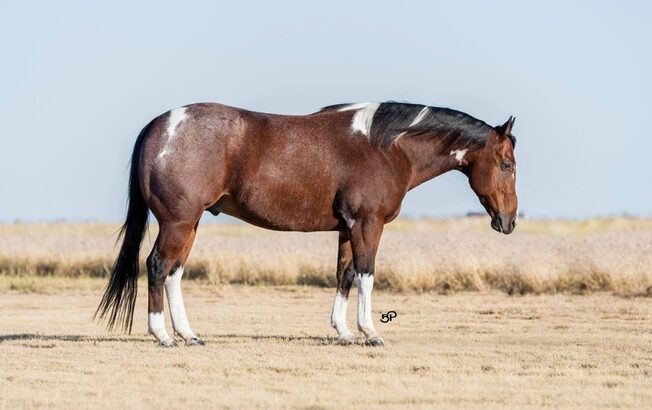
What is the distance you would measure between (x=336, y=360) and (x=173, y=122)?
113 inches

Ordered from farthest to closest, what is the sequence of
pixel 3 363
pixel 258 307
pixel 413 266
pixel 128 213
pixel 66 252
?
1. pixel 66 252
2. pixel 413 266
3. pixel 258 307
4. pixel 128 213
5. pixel 3 363

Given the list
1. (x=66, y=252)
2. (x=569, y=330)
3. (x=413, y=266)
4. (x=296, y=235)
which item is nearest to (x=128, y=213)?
(x=569, y=330)

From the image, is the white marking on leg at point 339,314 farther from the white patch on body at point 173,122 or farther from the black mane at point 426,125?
the white patch on body at point 173,122

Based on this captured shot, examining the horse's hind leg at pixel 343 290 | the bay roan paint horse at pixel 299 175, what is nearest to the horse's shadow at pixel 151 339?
the horse's hind leg at pixel 343 290

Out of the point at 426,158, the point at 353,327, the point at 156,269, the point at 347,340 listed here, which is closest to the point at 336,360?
the point at 347,340

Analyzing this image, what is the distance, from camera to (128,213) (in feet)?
41.5

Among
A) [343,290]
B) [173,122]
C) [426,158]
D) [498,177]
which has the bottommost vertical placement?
[343,290]

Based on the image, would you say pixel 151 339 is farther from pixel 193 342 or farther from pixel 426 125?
pixel 426 125

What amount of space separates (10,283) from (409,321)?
972 cm

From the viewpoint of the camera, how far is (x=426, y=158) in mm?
13008

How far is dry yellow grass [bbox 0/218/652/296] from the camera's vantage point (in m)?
20.6

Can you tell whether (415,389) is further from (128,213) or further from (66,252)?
(66,252)

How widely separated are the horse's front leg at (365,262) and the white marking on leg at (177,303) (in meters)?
1.76

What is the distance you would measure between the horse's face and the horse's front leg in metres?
1.29
